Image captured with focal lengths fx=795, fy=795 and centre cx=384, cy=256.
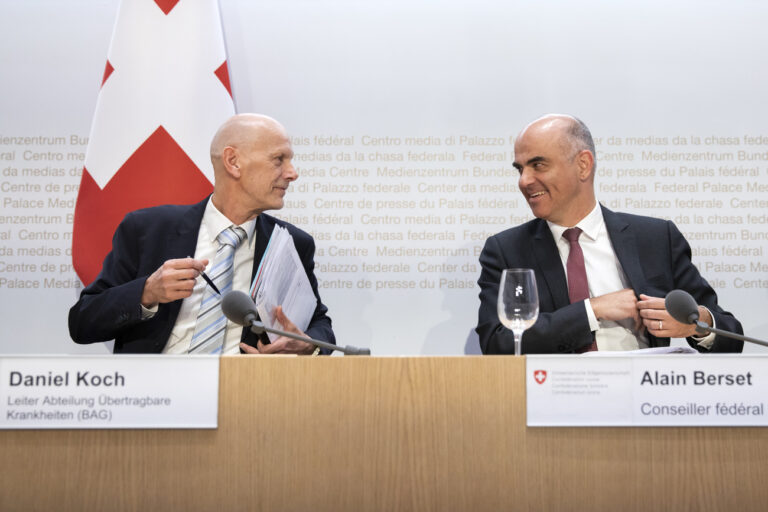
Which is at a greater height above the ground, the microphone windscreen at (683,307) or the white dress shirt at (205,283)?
the white dress shirt at (205,283)

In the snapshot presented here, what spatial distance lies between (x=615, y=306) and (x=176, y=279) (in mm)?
1338

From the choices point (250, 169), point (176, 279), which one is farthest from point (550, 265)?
point (176, 279)

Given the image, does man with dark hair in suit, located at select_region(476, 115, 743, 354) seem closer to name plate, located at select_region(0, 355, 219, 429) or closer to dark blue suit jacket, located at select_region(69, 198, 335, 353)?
dark blue suit jacket, located at select_region(69, 198, 335, 353)

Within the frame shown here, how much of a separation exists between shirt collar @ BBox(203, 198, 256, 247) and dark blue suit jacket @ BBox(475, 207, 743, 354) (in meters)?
0.84

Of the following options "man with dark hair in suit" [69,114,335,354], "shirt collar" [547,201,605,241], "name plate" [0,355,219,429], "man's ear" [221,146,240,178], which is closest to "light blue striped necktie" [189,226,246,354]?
"man with dark hair in suit" [69,114,335,354]

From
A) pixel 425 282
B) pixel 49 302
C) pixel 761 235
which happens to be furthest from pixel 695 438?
pixel 49 302

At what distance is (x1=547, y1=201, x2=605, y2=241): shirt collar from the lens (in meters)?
2.84

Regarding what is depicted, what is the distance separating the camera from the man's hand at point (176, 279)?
2.32 meters

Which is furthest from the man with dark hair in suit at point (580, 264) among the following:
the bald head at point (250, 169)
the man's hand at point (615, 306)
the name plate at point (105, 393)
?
the name plate at point (105, 393)

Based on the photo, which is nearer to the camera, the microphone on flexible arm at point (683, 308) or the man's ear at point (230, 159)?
the microphone on flexible arm at point (683, 308)

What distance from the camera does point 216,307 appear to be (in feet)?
8.68

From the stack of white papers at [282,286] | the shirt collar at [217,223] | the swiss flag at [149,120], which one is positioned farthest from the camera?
the swiss flag at [149,120]

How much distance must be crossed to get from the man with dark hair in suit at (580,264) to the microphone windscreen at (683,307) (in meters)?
0.54

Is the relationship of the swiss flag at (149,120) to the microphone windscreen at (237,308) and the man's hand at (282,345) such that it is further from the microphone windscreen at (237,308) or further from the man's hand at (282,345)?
the microphone windscreen at (237,308)
